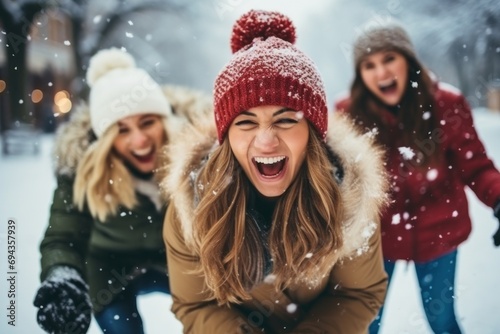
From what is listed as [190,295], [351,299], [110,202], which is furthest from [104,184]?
[351,299]

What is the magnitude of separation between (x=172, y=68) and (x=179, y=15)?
0.94 ft

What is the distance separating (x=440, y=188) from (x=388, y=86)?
0.47 metres

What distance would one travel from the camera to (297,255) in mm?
1452

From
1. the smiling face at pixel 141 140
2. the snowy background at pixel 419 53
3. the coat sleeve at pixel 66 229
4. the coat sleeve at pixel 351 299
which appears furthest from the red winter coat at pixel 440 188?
the coat sleeve at pixel 66 229

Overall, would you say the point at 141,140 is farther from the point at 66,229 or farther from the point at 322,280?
the point at 322,280

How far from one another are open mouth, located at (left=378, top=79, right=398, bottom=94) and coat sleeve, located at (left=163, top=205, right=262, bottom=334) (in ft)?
3.07

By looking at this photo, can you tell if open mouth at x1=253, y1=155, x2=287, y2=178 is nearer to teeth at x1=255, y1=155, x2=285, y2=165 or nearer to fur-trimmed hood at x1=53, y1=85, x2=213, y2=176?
teeth at x1=255, y1=155, x2=285, y2=165

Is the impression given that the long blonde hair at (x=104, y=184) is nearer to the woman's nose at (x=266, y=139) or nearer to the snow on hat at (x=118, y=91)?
the snow on hat at (x=118, y=91)

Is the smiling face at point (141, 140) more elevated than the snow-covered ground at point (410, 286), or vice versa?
the smiling face at point (141, 140)

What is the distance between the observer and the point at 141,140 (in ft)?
5.89

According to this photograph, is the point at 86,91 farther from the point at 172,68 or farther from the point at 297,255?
the point at 297,255

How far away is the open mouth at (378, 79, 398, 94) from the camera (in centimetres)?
168

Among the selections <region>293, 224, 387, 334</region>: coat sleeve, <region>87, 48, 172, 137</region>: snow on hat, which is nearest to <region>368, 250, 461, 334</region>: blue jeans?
<region>293, 224, 387, 334</region>: coat sleeve

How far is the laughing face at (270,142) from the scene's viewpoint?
1293 millimetres
